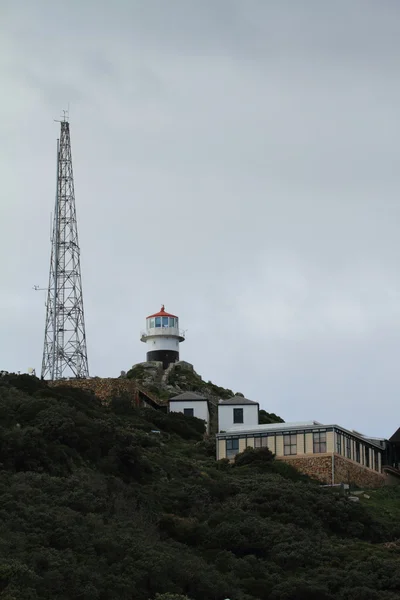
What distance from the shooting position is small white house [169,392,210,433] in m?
75.0

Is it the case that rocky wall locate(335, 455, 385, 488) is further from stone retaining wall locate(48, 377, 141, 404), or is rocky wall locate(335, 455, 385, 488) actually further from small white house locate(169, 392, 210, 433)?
stone retaining wall locate(48, 377, 141, 404)

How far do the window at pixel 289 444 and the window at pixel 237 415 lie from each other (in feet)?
30.6

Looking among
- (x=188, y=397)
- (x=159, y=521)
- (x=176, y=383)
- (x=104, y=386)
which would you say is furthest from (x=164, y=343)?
(x=159, y=521)

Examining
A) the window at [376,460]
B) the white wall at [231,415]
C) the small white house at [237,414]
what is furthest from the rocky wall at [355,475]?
the white wall at [231,415]

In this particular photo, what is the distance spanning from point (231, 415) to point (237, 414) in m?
0.36

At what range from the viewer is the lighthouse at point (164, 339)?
9106 centimetres

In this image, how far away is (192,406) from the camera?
7538cm

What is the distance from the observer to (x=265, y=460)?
202 feet

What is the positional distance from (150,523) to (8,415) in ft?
37.3

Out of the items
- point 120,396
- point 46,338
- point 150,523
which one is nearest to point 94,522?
point 150,523

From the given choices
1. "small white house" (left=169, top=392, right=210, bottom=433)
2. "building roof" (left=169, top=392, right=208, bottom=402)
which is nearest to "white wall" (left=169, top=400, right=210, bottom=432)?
"small white house" (left=169, top=392, right=210, bottom=433)

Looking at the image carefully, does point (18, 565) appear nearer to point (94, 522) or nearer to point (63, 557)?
point (63, 557)

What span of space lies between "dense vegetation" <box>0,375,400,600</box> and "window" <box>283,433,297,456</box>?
128 centimetres

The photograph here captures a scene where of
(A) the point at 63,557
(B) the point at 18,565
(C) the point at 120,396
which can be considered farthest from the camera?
(C) the point at 120,396
